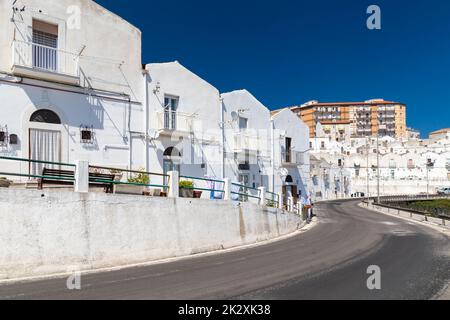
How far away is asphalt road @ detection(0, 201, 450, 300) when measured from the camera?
25.2ft

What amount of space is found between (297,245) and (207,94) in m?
11.2

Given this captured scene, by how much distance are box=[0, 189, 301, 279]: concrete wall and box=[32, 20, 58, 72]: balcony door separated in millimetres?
8094

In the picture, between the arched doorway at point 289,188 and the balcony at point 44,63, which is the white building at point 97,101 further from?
the arched doorway at point 289,188

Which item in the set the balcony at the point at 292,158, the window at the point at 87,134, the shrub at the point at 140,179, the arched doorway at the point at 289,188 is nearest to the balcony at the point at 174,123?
the shrub at the point at 140,179

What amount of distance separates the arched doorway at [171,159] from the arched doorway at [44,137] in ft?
18.3

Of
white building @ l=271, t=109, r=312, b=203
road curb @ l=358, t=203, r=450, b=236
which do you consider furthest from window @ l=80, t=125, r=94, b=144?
road curb @ l=358, t=203, r=450, b=236

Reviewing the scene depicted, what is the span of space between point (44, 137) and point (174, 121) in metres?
6.69

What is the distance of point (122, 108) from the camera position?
1872 centimetres

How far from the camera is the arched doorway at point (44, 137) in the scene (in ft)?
52.2

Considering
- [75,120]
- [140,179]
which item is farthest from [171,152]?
[75,120]

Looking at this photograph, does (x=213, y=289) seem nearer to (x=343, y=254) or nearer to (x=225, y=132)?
(x=343, y=254)

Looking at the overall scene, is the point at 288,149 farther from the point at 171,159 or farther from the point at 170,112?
the point at 170,112
